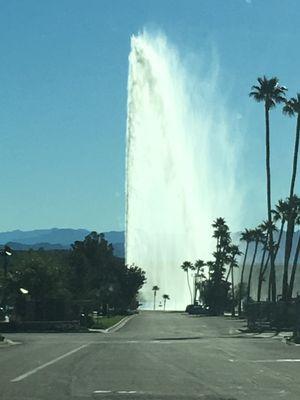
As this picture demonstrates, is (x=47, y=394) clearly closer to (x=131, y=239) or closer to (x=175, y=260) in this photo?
(x=131, y=239)

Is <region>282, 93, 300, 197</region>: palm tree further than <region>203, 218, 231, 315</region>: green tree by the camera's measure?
No

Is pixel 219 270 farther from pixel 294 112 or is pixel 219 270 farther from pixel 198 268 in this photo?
pixel 294 112

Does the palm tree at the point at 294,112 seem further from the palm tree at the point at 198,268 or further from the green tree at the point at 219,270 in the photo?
the palm tree at the point at 198,268

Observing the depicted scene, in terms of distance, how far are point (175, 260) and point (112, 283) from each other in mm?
52174

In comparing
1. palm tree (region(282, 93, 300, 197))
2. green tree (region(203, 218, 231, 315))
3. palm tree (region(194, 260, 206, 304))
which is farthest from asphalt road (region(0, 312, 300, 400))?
palm tree (region(194, 260, 206, 304))

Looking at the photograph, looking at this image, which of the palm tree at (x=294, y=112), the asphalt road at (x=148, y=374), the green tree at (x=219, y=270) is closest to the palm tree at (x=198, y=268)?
the green tree at (x=219, y=270)

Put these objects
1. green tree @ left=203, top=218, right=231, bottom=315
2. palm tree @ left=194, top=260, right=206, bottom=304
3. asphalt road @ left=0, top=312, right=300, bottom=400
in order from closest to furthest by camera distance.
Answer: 1. asphalt road @ left=0, top=312, right=300, bottom=400
2. green tree @ left=203, top=218, right=231, bottom=315
3. palm tree @ left=194, top=260, right=206, bottom=304

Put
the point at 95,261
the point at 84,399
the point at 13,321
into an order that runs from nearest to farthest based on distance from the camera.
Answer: the point at 84,399 → the point at 13,321 → the point at 95,261

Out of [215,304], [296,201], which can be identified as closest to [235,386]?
[296,201]

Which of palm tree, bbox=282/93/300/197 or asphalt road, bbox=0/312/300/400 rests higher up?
palm tree, bbox=282/93/300/197

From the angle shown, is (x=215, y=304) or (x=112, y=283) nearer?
(x=112, y=283)

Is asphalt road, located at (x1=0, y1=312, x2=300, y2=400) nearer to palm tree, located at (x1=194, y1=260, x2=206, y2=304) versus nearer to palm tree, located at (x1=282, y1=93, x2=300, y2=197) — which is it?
palm tree, located at (x1=282, y1=93, x2=300, y2=197)

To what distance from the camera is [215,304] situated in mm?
120375

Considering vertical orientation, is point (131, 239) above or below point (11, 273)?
above
